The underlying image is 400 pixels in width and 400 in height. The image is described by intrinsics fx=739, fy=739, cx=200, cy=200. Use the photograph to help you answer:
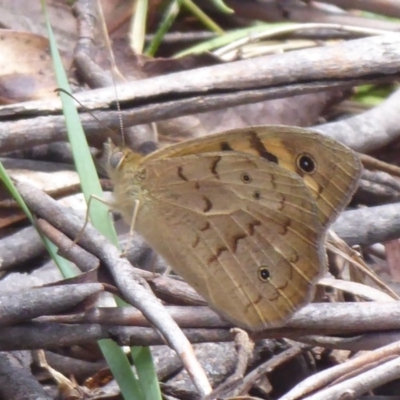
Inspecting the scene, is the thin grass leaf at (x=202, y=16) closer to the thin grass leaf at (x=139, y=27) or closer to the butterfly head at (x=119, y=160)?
the thin grass leaf at (x=139, y=27)

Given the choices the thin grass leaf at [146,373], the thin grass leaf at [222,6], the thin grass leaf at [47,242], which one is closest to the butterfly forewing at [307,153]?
the thin grass leaf at [47,242]

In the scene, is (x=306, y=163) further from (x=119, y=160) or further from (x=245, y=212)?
(x=119, y=160)

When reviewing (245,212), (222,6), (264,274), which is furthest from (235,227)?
(222,6)

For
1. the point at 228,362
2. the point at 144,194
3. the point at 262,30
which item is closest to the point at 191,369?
the point at 228,362

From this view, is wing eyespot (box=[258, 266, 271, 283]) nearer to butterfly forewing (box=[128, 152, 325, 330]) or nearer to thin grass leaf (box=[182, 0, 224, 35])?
butterfly forewing (box=[128, 152, 325, 330])

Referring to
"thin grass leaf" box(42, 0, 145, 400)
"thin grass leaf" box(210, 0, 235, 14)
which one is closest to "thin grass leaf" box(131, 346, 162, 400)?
"thin grass leaf" box(42, 0, 145, 400)

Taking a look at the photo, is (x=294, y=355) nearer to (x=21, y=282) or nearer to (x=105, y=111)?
(x=21, y=282)
